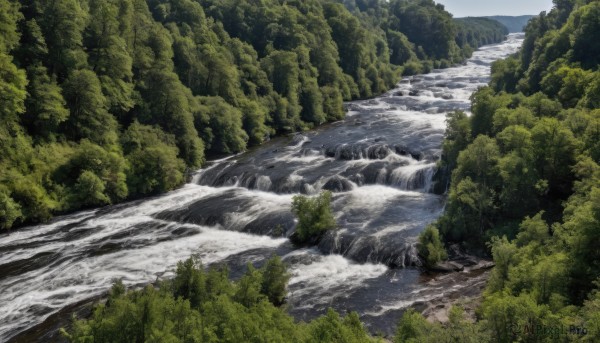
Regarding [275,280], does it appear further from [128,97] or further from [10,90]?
[128,97]

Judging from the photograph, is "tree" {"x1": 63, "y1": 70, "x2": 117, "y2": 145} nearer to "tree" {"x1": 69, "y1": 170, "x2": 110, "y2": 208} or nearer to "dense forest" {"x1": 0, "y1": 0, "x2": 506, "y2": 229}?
"dense forest" {"x1": 0, "y1": 0, "x2": 506, "y2": 229}

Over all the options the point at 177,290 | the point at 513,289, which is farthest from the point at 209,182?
the point at 513,289

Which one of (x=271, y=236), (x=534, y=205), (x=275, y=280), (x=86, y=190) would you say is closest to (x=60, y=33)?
(x=86, y=190)

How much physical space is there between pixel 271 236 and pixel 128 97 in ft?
98.8

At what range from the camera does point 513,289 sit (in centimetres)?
2298

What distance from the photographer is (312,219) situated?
124 ft

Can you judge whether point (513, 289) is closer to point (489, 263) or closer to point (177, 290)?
point (489, 263)

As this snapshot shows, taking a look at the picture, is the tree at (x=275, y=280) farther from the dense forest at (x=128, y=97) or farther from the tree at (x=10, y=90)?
the tree at (x=10, y=90)

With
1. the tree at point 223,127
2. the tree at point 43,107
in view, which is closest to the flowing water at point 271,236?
the tree at point 223,127

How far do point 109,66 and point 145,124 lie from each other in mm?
7971

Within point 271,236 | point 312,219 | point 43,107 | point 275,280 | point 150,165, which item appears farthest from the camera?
point 150,165

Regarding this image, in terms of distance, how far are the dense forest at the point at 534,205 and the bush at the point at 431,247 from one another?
95mm

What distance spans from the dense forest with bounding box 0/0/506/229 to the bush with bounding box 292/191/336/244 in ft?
66.3

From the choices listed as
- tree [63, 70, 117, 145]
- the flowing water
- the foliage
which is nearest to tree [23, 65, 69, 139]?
tree [63, 70, 117, 145]
